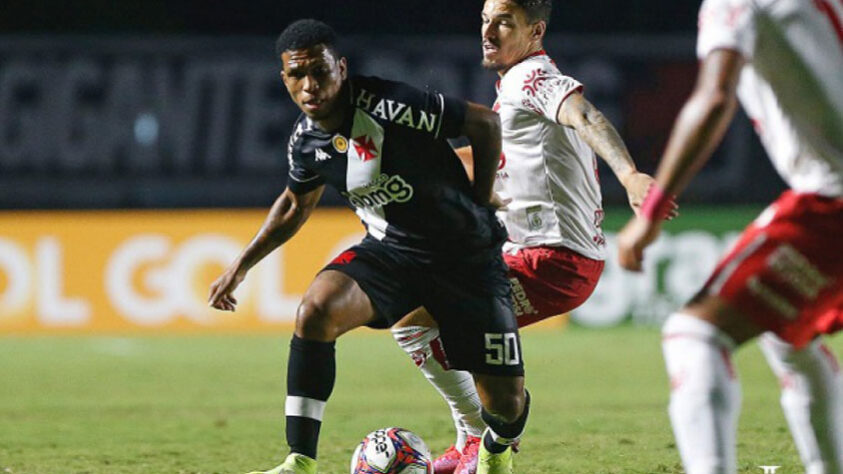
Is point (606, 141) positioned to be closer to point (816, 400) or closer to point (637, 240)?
point (816, 400)

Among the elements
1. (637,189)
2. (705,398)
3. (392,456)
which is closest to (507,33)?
(637,189)

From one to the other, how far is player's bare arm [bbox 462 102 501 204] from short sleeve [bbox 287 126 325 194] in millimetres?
630

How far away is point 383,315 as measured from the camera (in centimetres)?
533

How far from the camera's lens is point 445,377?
591 cm

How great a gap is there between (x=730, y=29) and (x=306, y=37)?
194cm

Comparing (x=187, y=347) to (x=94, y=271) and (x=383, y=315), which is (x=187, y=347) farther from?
(x=383, y=315)

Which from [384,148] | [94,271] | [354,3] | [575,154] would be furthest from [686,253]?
[384,148]

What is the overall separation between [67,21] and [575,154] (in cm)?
1220

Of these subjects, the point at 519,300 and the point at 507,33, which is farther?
the point at 507,33

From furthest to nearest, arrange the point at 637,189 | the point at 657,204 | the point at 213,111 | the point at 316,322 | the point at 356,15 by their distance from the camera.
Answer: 1. the point at 356,15
2. the point at 213,111
3. the point at 316,322
4. the point at 637,189
5. the point at 657,204

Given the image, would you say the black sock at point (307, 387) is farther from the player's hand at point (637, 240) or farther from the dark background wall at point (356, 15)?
the dark background wall at point (356, 15)

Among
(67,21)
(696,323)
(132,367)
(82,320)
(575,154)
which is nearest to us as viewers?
(696,323)

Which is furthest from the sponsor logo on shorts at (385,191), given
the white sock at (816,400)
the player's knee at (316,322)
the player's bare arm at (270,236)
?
the white sock at (816,400)

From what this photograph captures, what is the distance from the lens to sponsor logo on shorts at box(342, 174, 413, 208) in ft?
17.1
